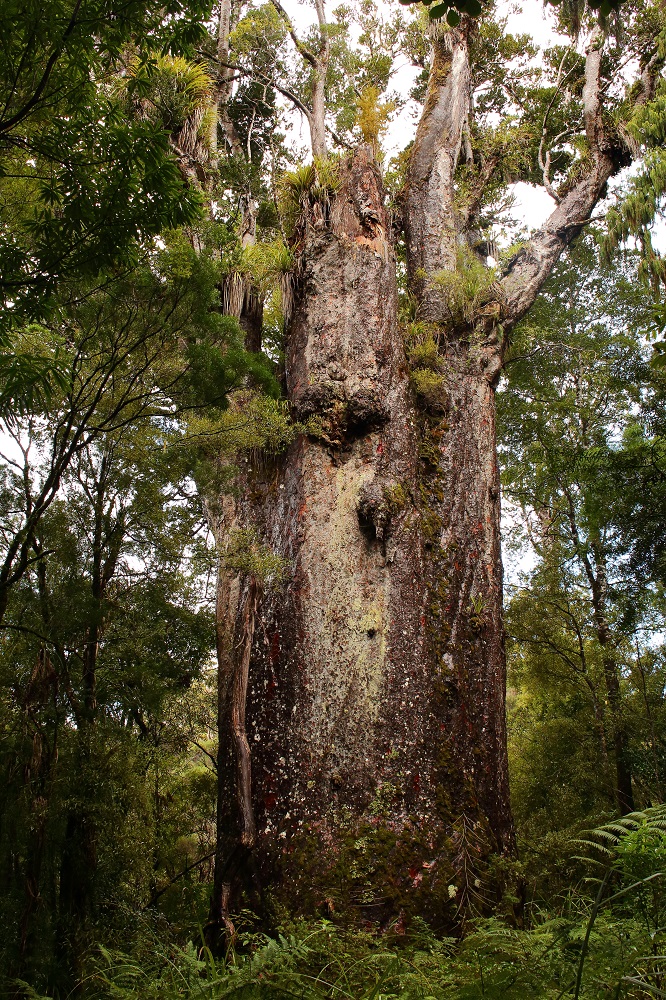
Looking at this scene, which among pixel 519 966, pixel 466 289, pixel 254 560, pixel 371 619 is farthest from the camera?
pixel 466 289

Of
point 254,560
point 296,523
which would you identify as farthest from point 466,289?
point 254,560

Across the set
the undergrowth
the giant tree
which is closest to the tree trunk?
the giant tree

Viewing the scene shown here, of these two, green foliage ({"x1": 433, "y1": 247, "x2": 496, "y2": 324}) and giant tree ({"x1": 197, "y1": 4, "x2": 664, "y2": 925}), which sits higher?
green foliage ({"x1": 433, "y1": 247, "x2": 496, "y2": 324})

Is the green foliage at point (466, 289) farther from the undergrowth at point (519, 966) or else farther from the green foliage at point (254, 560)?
the undergrowth at point (519, 966)

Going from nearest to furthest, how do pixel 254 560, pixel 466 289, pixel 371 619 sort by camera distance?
pixel 371 619 → pixel 254 560 → pixel 466 289

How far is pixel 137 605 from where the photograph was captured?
24.6ft

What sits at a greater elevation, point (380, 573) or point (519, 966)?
point (380, 573)

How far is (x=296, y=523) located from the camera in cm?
Answer: 544

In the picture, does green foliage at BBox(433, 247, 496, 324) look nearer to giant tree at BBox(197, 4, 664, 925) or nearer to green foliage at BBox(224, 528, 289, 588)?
giant tree at BBox(197, 4, 664, 925)

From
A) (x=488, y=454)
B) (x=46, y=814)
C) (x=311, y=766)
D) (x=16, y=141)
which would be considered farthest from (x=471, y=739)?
(x=16, y=141)

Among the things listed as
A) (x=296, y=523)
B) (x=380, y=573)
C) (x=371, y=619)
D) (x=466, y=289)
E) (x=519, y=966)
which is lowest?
(x=519, y=966)

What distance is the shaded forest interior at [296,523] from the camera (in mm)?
3537

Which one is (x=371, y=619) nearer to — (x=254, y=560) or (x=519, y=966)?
(x=254, y=560)

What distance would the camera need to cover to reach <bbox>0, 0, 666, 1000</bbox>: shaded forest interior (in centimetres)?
354
